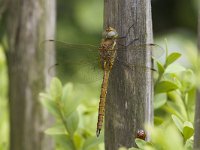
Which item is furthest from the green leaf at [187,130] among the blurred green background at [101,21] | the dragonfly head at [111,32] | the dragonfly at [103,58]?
the blurred green background at [101,21]

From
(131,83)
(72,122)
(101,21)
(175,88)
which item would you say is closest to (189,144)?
(131,83)

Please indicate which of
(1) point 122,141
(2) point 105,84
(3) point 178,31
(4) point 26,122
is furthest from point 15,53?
(3) point 178,31

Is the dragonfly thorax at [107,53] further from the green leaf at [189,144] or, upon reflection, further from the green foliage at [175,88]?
the green leaf at [189,144]

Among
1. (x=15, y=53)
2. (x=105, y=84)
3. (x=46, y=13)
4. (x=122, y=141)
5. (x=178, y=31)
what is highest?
(x=178, y=31)

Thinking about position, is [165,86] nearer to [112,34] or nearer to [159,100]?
[159,100]

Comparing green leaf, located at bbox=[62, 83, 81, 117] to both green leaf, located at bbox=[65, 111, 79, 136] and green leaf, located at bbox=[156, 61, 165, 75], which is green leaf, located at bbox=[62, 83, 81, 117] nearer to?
green leaf, located at bbox=[65, 111, 79, 136]

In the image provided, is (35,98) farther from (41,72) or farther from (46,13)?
(46,13)

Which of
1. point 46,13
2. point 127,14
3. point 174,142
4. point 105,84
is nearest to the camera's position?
point 174,142
